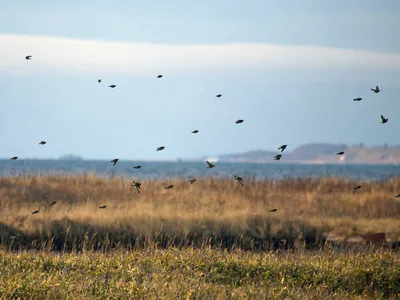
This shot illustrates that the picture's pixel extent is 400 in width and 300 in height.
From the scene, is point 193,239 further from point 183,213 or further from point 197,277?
point 197,277

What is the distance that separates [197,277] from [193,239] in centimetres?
835

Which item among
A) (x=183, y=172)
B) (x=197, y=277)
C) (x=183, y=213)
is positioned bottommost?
(x=197, y=277)

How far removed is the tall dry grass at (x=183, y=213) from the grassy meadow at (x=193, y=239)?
0.16 ft

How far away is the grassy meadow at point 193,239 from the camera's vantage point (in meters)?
11.7

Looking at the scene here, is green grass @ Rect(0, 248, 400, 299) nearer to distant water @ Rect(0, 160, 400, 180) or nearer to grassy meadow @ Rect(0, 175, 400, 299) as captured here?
grassy meadow @ Rect(0, 175, 400, 299)

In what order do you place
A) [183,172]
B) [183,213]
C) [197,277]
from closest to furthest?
[197,277], [183,213], [183,172]

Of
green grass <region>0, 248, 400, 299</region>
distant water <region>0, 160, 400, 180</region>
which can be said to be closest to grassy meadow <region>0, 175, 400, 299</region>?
green grass <region>0, 248, 400, 299</region>

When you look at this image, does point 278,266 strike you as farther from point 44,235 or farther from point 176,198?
point 176,198

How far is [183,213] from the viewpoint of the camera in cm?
2325

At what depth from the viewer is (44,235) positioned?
2072 centimetres

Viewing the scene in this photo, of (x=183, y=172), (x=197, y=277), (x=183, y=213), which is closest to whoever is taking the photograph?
(x=197, y=277)

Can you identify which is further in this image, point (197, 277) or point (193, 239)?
point (193, 239)

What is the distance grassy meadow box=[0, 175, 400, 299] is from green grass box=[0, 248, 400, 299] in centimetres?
3

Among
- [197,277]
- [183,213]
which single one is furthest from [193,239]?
[197,277]
